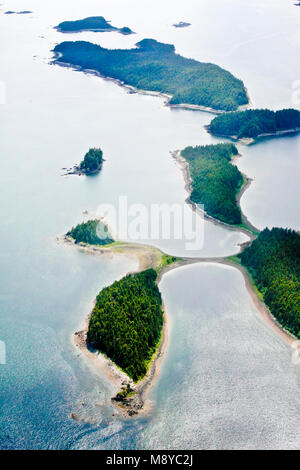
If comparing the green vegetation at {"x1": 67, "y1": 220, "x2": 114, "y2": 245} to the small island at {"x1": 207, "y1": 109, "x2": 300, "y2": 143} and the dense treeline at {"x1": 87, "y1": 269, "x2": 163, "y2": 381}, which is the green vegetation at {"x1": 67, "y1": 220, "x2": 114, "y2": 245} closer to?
the dense treeline at {"x1": 87, "y1": 269, "x2": 163, "y2": 381}

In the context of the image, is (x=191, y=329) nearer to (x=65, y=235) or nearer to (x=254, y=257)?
(x=254, y=257)

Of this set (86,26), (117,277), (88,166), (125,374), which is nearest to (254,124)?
(88,166)

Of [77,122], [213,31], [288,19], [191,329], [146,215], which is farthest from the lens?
[288,19]

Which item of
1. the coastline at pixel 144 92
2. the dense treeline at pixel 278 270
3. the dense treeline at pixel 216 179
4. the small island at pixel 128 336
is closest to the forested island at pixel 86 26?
the coastline at pixel 144 92

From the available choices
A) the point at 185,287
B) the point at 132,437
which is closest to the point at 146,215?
the point at 185,287

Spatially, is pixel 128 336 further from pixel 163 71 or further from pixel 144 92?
pixel 163 71

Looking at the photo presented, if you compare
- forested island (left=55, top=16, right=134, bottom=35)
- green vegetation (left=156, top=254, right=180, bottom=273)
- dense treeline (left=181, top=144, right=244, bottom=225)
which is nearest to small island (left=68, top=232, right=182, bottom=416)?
green vegetation (left=156, top=254, right=180, bottom=273)
